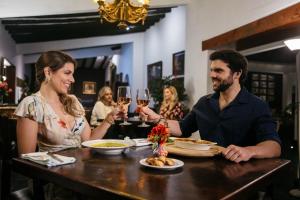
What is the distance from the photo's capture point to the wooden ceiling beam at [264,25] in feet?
10.5

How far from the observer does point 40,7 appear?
5.16 m

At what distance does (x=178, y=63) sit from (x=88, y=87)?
14.7 meters

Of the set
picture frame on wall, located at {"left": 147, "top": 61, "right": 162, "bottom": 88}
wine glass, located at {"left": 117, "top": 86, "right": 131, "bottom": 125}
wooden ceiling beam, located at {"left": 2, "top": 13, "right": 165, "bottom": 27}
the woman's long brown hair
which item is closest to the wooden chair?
the woman's long brown hair

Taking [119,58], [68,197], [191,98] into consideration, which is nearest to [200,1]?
[191,98]

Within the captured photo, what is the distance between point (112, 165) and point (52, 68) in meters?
0.89

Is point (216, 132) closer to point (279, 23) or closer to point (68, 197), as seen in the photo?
point (68, 197)

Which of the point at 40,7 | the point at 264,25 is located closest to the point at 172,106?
the point at 264,25

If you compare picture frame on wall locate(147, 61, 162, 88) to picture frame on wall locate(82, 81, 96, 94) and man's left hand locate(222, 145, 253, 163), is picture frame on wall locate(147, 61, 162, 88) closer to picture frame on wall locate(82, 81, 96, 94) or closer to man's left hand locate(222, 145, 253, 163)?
man's left hand locate(222, 145, 253, 163)

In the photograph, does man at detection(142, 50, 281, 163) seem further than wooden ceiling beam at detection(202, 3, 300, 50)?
No

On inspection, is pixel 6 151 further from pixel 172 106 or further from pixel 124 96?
A: pixel 172 106

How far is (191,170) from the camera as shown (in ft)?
4.05

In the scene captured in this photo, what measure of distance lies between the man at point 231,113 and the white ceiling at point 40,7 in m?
3.64

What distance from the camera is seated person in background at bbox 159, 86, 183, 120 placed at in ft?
17.3

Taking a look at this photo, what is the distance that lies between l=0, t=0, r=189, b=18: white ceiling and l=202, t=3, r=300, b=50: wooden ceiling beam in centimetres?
217
